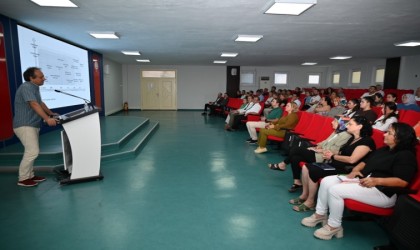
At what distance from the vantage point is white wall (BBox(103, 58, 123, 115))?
10.5m

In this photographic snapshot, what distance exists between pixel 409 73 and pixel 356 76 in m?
2.97

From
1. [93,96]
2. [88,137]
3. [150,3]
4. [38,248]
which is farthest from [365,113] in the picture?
[93,96]

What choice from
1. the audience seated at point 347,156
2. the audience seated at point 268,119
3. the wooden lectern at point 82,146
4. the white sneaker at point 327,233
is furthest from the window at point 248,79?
the white sneaker at point 327,233

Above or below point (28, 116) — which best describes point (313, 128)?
below

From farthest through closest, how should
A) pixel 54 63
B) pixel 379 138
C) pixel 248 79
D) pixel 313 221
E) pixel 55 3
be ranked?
1. pixel 248 79
2. pixel 54 63
3. pixel 55 3
4. pixel 379 138
5. pixel 313 221

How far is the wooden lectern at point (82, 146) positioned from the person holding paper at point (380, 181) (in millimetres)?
2751

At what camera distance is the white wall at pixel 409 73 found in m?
9.71

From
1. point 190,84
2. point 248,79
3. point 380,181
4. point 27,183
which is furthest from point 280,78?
point 27,183

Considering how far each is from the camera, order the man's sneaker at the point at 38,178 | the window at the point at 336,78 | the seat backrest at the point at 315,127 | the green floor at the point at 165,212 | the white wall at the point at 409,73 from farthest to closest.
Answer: the window at the point at 336,78
the white wall at the point at 409,73
the seat backrest at the point at 315,127
the man's sneaker at the point at 38,178
the green floor at the point at 165,212

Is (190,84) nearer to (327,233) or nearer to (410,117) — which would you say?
(410,117)

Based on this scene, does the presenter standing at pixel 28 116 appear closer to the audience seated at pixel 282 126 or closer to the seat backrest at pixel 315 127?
the audience seated at pixel 282 126

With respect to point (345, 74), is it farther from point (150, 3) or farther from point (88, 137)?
point (88, 137)

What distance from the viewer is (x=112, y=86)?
37.5 feet

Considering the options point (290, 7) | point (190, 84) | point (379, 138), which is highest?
point (290, 7)
